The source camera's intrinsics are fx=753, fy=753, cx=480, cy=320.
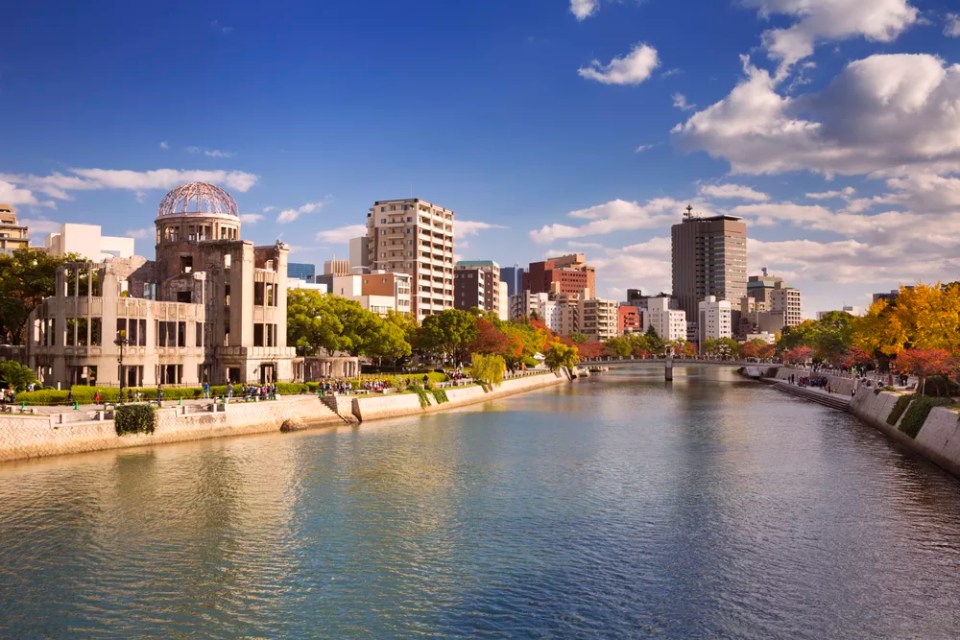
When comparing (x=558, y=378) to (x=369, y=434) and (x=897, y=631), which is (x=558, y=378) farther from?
(x=897, y=631)

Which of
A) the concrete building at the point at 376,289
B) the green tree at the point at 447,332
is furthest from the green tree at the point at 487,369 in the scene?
the concrete building at the point at 376,289

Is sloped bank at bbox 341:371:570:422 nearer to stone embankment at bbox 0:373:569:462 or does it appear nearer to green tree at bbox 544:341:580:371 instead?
stone embankment at bbox 0:373:569:462

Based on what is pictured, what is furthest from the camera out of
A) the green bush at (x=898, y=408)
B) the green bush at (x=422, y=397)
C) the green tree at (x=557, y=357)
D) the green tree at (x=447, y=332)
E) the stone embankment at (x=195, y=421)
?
the green tree at (x=557, y=357)

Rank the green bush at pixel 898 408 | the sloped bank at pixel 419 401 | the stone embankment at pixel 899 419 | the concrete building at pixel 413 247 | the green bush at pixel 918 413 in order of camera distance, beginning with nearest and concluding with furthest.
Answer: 1. the stone embankment at pixel 899 419
2. the green bush at pixel 918 413
3. the green bush at pixel 898 408
4. the sloped bank at pixel 419 401
5. the concrete building at pixel 413 247

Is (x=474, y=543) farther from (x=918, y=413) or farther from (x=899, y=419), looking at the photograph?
(x=899, y=419)

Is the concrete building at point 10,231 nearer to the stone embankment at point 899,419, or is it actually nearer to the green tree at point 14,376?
the green tree at point 14,376

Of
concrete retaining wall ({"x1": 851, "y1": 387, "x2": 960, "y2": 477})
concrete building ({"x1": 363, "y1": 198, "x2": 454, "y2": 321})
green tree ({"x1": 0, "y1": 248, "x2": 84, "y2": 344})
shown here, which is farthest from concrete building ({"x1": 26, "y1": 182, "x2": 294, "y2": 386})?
concrete building ({"x1": 363, "y1": 198, "x2": 454, "y2": 321})

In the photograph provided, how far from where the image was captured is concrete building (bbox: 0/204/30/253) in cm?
14601

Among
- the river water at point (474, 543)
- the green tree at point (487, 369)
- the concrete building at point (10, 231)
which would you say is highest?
the concrete building at point (10, 231)

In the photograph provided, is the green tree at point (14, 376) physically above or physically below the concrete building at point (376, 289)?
below

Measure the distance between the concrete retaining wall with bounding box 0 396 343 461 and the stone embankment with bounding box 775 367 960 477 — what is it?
174 ft

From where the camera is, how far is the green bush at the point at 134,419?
58188 mm

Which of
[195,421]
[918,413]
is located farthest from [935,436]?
[195,421]

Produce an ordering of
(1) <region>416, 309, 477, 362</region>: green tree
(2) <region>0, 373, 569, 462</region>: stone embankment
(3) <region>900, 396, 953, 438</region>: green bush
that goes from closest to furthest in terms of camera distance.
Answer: (2) <region>0, 373, 569, 462</region>: stone embankment → (3) <region>900, 396, 953, 438</region>: green bush → (1) <region>416, 309, 477, 362</region>: green tree
